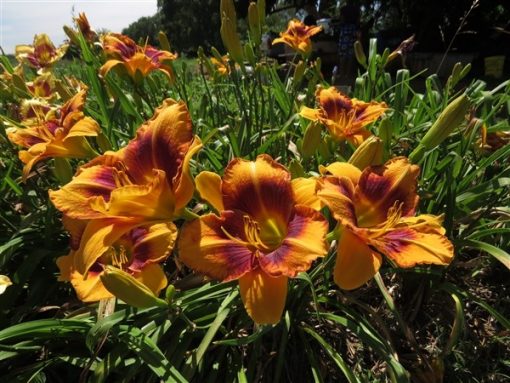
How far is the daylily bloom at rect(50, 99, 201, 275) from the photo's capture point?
2.51ft

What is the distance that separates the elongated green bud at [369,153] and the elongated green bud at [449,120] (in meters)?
0.19

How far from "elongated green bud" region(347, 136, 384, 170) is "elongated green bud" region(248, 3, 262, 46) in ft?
2.48

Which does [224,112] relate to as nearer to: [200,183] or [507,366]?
[200,183]

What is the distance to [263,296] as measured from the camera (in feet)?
2.45

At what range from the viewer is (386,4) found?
11.3 metres

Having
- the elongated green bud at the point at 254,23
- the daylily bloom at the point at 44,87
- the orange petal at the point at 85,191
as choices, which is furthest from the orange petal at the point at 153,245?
the daylily bloom at the point at 44,87

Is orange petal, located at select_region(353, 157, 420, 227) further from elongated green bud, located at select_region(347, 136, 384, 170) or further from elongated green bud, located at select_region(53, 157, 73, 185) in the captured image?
elongated green bud, located at select_region(53, 157, 73, 185)

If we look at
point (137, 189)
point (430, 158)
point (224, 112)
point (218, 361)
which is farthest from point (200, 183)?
point (224, 112)

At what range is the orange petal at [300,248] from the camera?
2.37 ft

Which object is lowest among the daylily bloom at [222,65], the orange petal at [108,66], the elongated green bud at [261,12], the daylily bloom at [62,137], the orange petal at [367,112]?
the daylily bloom at [222,65]

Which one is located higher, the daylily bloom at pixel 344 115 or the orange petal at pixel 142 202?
the orange petal at pixel 142 202

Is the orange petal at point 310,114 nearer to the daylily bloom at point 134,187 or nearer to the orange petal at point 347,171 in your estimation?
the orange petal at point 347,171

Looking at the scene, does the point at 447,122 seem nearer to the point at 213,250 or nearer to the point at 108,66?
the point at 213,250

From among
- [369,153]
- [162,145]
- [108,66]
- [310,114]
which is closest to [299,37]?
[310,114]
